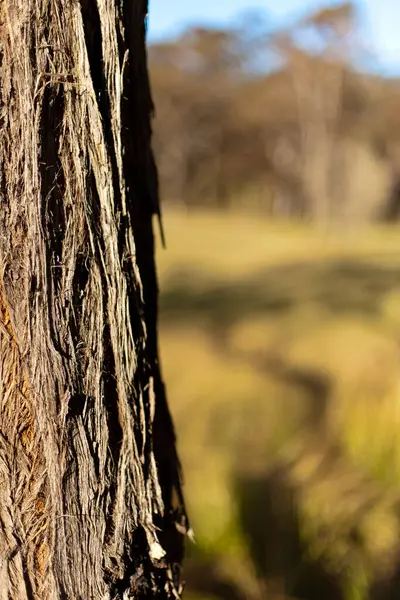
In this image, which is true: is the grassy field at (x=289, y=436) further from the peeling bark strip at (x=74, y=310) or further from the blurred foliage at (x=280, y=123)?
the blurred foliage at (x=280, y=123)

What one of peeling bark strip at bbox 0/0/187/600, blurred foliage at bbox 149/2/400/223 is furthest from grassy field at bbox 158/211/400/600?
blurred foliage at bbox 149/2/400/223

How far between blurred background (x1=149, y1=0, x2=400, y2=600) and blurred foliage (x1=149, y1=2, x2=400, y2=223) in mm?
63

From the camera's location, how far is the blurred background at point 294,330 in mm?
2656

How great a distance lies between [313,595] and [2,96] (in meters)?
2.15

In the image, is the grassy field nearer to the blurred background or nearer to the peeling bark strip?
the blurred background

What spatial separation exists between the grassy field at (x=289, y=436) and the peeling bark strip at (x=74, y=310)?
5.11 ft

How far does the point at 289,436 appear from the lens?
139 inches

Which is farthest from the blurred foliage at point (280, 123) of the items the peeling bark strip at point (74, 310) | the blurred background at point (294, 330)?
the peeling bark strip at point (74, 310)

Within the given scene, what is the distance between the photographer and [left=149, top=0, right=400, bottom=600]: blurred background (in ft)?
8.71

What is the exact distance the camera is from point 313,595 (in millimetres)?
2459

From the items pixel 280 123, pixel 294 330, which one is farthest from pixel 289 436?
pixel 280 123

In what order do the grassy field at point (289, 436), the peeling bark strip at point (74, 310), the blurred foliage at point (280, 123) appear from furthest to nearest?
the blurred foliage at point (280, 123) → the grassy field at point (289, 436) → the peeling bark strip at point (74, 310)

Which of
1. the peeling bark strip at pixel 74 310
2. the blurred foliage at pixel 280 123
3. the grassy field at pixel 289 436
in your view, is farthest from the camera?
the blurred foliage at pixel 280 123

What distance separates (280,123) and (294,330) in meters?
14.5
